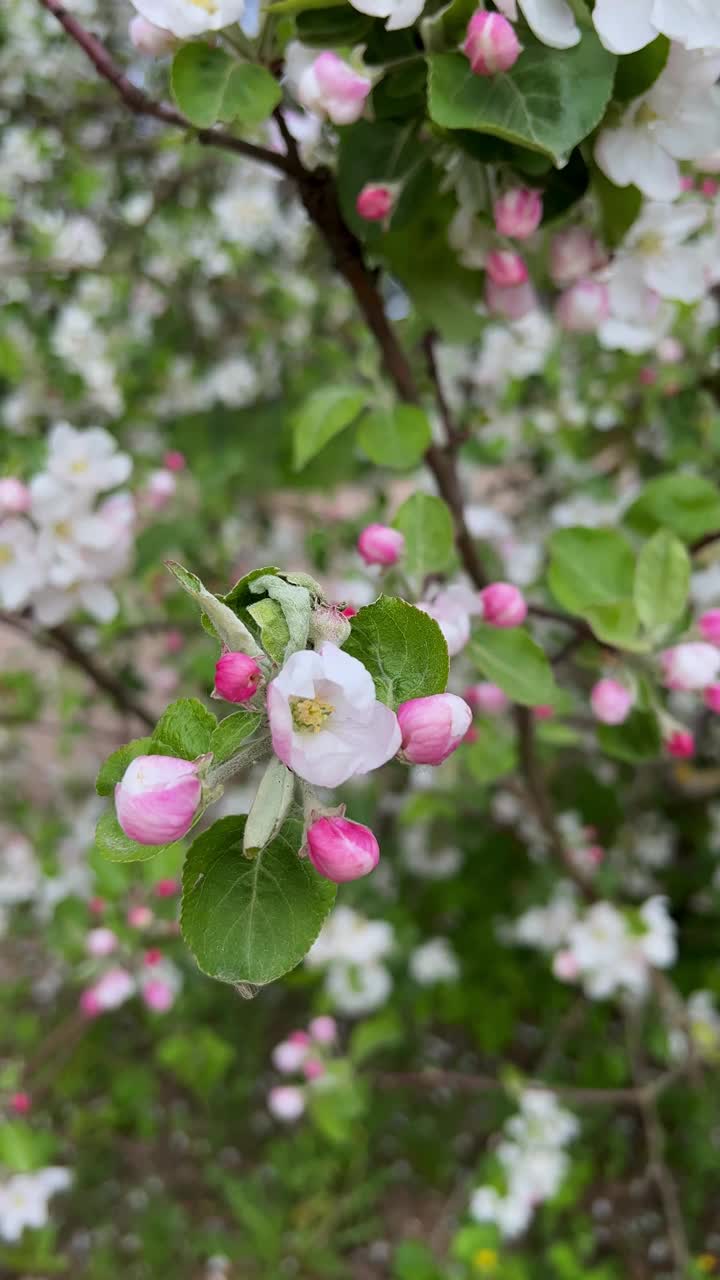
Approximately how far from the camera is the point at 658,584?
0.81 m

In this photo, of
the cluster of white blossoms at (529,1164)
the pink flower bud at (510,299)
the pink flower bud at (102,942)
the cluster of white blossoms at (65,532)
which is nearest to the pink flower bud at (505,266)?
the pink flower bud at (510,299)

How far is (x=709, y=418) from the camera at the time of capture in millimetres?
1337

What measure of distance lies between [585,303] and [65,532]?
0.63 metres

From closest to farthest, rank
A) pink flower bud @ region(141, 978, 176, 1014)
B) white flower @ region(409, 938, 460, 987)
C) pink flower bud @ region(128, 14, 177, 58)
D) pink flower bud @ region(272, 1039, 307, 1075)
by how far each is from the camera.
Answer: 1. pink flower bud @ region(128, 14, 177, 58)
2. pink flower bud @ region(141, 978, 176, 1014)
3. pink flower bud @ region(272, 1039, 307, 1075)
4. white flower @ region(409, 938, 460, 987)

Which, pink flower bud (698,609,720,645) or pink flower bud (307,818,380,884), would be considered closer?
pink flower bud (307,818,380,884)

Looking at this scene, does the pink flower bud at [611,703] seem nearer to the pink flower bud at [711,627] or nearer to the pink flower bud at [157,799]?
the pink flower bud at [711,627]

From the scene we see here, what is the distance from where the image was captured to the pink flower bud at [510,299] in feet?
2.41

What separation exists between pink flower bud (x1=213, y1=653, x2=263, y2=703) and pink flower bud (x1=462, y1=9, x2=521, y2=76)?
385 mm

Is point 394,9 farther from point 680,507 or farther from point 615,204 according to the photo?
point 680,507

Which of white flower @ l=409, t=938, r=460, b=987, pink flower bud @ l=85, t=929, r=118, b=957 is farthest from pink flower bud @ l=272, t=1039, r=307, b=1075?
white flower @ l=409, t=938, r=460, b=987

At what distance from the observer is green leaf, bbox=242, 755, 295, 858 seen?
0.43 meters

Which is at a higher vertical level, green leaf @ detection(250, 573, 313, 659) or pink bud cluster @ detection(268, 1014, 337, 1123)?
green leaf @ detection(250, 573, 313, 659)

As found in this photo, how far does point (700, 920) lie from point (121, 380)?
6.19ft

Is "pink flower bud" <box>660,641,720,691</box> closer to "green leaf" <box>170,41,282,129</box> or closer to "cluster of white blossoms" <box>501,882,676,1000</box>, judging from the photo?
"green leaf" <box>170,41,282,129</box>
